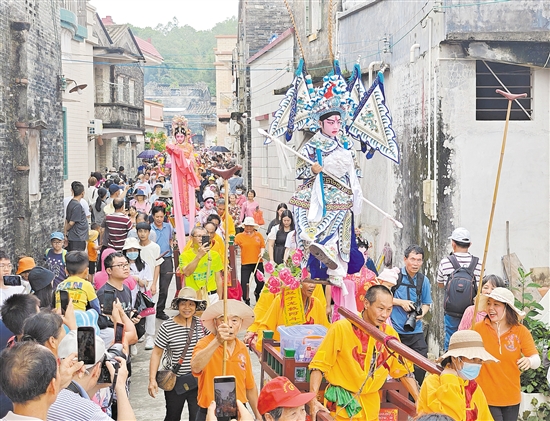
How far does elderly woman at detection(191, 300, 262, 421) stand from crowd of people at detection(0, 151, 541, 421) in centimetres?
1

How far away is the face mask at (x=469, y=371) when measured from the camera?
5172 mm

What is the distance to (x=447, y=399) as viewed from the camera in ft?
16.3

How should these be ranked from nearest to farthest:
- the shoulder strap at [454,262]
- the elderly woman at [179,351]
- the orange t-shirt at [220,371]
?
the orange t-shirt at [220,371], the elderly woman at [179,351], the shoulder strap at [454,262]

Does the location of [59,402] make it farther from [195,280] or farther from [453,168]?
[453,168]

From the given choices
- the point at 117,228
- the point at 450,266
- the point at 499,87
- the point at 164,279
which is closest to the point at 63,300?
the point at 450,266

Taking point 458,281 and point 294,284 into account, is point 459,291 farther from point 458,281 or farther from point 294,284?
point 294,284

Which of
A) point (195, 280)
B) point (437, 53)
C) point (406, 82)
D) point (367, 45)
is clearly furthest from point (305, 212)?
point (367, 45)

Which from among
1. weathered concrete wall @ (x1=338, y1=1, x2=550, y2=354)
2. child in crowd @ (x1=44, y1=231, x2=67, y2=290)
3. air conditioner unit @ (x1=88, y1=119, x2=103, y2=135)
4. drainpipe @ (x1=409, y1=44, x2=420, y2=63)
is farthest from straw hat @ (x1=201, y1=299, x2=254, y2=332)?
air conditioner unit @ (x1=88, y1=119, x2=103, y2=135)

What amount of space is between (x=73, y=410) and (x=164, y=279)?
858cm

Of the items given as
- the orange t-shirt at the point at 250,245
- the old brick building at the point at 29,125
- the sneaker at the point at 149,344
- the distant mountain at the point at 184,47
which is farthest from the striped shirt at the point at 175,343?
the distant mountain at the point at 184,47

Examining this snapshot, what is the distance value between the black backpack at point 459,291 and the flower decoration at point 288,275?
139cm

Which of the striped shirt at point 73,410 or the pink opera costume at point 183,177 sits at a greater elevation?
the pink opera costume at point 183,177

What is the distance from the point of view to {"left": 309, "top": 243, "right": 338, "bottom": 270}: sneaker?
8136 mm

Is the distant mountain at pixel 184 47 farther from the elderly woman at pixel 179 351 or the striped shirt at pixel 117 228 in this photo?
the elderly woman at pixel 179 351
